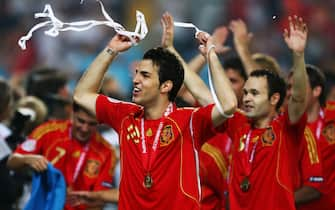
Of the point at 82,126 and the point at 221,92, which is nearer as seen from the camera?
the point at 221,92

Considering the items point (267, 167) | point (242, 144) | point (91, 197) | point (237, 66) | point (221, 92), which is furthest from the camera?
point (237, 66)

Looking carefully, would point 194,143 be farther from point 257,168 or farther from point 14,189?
point 14,189

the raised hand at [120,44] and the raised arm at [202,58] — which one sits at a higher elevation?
the raised arm at [202,58]

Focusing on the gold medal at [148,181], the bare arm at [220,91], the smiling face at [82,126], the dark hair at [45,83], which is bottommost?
the gold medal at [148,181]

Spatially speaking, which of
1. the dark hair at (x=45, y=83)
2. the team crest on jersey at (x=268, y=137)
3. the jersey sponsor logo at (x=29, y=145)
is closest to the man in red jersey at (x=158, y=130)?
the team crest on jersey at (x=268, y=137)

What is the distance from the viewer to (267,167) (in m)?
8.99

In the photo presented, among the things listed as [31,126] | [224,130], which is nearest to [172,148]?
[224,130]

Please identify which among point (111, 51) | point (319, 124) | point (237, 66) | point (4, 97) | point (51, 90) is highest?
point (51, 90)

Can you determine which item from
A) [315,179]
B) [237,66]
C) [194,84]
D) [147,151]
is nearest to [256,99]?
[194,84]

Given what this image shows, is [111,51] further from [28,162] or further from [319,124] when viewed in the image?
[319,124]

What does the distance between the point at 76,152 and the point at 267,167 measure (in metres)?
1.90

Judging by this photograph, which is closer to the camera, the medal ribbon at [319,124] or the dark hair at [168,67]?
the dark hair at [168,67]

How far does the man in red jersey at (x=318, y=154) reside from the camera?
9.82m

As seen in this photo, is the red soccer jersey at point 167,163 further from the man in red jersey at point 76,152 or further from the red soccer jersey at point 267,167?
the man in red jersey at point 76,152
